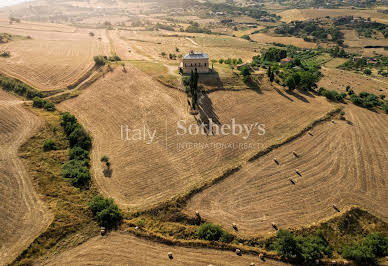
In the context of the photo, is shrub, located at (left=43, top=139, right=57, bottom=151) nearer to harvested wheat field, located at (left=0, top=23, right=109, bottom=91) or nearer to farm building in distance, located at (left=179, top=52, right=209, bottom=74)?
harvested wheat field, located at (left=0, top=23, right=109, bottom=91)

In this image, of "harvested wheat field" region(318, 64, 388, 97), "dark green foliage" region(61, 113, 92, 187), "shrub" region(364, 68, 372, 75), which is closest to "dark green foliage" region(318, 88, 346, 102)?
"harvested wheat field" region(318, 64, 388, 97)

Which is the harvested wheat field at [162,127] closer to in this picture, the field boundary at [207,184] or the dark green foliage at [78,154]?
the field boundary at [207,184]

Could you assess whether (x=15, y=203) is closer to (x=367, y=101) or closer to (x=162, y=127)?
(x=162, y=127)

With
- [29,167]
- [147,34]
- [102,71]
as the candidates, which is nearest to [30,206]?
[29,167]

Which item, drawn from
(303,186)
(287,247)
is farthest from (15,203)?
(303,186)

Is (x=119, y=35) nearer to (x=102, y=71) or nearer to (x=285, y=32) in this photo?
(x=102, y=71)

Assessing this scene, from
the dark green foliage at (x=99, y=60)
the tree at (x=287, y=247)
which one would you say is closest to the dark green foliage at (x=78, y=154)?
the tree at (x=287, y=247)
